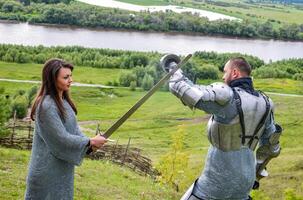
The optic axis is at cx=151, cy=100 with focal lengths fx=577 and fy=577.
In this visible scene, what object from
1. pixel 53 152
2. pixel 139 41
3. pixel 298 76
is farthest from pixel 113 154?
pixel 139 41

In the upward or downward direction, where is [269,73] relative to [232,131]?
downward

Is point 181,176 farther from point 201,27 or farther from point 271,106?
point 201,27

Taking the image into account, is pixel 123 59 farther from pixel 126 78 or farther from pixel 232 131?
pixel 232 131

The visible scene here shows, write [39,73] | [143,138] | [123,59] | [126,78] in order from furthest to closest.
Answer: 1. [123,59]
2. [39,73]
3. [126,78]
4. [143,138]

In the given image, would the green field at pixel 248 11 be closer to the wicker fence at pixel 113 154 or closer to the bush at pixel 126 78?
the bush at pixel 126 78

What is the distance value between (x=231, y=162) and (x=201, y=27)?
118488mm

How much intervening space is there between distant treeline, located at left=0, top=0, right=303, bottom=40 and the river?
1.79m

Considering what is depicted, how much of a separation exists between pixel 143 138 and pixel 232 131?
4117 cm

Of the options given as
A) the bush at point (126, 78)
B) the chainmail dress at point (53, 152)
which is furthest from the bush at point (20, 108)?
the chainmail dress at point (53, 152)

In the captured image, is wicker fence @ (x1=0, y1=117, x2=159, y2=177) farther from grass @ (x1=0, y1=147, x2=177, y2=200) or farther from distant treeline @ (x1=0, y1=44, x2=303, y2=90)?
distant treeline @ (x1=0, y1=44, x2=303, y2=90)

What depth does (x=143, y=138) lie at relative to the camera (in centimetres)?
4669

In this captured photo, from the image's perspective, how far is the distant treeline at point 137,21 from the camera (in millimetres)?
118250

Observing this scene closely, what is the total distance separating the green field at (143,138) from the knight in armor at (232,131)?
315mm

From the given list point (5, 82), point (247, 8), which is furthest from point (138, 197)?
point (247, 8)
